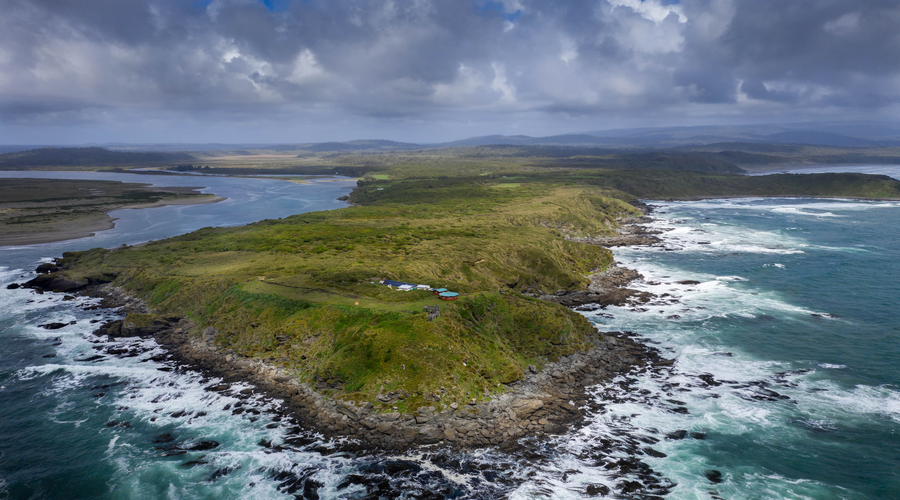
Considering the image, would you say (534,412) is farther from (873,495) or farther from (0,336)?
(0,336)

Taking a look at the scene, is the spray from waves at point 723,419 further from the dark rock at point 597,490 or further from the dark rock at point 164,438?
the dark rock at point 164,438

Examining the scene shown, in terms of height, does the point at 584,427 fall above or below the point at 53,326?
A: below

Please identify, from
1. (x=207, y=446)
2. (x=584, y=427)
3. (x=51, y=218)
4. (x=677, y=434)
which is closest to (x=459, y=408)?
(x=584, y=427)

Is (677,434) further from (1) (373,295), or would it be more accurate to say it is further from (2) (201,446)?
(2) (201,446)

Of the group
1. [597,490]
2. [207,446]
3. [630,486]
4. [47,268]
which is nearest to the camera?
[597,490]

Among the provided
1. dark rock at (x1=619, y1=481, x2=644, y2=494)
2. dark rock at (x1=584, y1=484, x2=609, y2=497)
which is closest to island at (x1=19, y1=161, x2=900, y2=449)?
dark rock at (x1=584, y1=484, x2=609, y2=497)

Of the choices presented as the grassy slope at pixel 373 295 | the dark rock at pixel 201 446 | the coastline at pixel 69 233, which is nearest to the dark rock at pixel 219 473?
the dark rock at pixel 201 446

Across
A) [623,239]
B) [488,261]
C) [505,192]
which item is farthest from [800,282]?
[505,192]
